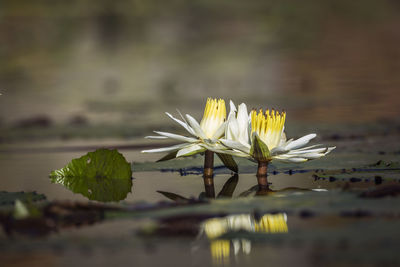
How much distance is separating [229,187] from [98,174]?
2.90 ft

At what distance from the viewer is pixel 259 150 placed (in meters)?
3.43

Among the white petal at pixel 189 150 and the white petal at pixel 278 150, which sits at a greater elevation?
the white petal at pixel 189 150

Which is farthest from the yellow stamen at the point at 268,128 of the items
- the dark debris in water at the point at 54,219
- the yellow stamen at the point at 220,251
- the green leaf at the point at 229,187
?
the yellow stamen at the point at 220,251

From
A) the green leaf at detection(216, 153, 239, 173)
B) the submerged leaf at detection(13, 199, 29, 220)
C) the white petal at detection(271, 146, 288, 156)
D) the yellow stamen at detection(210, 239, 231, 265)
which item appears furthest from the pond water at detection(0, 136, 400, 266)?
the green leaf at detection(216, 153, 239, 173)

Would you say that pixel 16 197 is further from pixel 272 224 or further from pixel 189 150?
pixel 272 224

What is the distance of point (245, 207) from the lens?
2.64 metres

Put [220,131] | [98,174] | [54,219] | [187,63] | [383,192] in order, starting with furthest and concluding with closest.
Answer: [187,63], [98,174], [220,131], [383,192], [54,219]

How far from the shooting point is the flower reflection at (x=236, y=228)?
2.11m

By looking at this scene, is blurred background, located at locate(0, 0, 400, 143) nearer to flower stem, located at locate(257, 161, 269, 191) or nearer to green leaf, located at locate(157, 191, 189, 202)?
flower stem, located at locate(257, 161, 269, 191)

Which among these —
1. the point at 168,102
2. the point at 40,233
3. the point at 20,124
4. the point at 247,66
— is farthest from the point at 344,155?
the point at 247,66

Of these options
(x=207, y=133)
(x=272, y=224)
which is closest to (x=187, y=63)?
(x=207, y=133)

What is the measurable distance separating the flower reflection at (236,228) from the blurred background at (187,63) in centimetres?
418

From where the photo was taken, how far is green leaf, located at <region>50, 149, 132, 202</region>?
372 centimetres

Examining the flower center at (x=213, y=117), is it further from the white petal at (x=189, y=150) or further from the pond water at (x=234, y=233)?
the pond water at (x=234, y=233)
